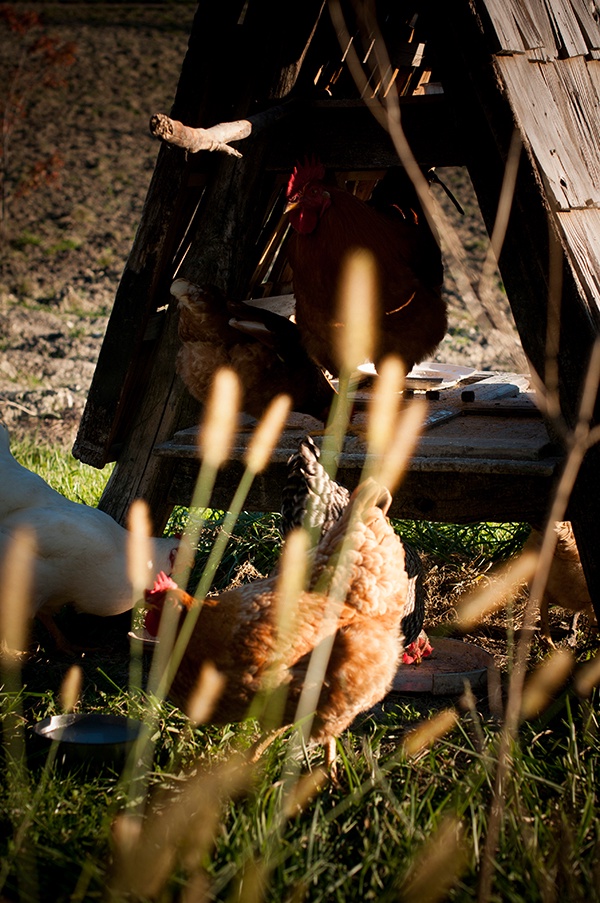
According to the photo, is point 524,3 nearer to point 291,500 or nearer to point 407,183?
point 407,183

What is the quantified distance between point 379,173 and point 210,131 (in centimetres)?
159

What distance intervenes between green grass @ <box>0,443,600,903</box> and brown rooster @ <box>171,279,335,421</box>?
4.51 feet

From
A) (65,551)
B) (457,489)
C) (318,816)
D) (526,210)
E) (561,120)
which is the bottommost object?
(318,816)

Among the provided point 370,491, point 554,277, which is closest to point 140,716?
point 370,491

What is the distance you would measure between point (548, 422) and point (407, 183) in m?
1.79

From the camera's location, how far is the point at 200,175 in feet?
11.0

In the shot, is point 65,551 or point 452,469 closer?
point 452,469

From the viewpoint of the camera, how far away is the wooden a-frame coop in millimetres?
2498

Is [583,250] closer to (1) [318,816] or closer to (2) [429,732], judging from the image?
(2) [429,732]

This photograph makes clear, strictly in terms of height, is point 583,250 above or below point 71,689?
above

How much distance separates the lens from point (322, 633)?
2.49 m

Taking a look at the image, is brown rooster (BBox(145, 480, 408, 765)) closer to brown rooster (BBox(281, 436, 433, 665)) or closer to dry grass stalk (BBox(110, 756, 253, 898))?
dry grass stalk (BBox(110, 756, 253, 898))

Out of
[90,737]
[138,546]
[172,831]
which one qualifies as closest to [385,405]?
[138,546]

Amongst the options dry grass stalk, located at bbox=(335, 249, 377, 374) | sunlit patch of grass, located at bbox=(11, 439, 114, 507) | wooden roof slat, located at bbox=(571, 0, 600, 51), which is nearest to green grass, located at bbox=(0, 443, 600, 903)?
dry grass stalk, located at bbox=(335, 249, 377, 374)
